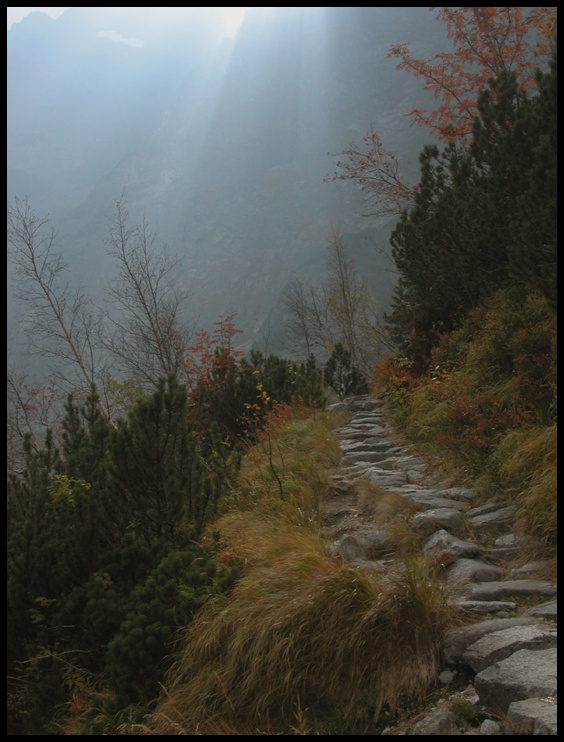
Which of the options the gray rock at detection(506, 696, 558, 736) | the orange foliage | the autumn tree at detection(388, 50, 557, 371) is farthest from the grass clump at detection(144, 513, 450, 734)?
the orange foliage

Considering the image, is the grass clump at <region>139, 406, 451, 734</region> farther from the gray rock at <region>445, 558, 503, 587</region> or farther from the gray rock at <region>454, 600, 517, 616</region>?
the gray rock at <region>445, 558, 503, 587</region>

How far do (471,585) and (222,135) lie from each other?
126135mm

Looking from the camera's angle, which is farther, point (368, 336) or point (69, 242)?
point (69, 242)

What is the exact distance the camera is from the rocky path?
88.0 inches

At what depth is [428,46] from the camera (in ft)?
308

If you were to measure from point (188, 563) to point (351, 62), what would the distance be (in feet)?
401

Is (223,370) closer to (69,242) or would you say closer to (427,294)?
(427,294)

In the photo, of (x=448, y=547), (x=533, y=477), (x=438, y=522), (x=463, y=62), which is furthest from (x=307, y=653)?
(x=463, y=62)

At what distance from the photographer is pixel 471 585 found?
3.35 metres

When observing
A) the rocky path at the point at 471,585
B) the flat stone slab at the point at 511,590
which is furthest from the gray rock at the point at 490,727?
the flat stone slab at the point at 511,590

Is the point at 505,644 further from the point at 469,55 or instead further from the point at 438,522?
the point at 469,55

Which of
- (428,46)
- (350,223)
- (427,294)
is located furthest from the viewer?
(428,46)

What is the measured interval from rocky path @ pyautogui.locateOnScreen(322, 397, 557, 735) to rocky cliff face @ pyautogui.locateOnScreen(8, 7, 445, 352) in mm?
61905

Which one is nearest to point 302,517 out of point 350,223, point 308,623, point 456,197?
point 308,623
